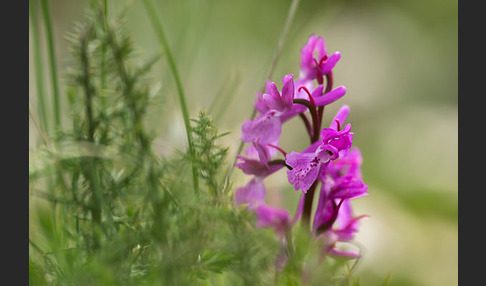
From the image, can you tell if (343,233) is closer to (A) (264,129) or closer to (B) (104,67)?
(A) (264,129)

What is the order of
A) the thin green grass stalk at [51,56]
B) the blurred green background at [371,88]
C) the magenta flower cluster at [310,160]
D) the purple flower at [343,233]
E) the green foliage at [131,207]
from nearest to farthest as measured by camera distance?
1. the green foliage at [131,207]
2. the magenta flower cluster at [310,160]
3. the purple flower at [343,233]
4. the thin green grass stalk at [51,56]
5. the blurred green background at [371,88]

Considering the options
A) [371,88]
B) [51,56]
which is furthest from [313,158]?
[371,88]

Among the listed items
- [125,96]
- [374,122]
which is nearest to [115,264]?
[125,96]

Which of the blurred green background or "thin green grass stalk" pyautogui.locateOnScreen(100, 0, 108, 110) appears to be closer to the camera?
"thin green grass stalk" pyautogui.locateOnScreen(100, 0, 108, 110)

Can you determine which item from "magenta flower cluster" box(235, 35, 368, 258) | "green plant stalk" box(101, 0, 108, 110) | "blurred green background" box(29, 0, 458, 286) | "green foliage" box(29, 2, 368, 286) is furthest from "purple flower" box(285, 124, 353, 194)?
"green plant stalk" box(101, 0, 108, 110)

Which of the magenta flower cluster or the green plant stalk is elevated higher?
the green plant stalk

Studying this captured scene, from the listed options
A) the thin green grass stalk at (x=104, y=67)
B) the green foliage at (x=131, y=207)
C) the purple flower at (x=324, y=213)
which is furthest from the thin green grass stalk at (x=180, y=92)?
the purple flower at (x=324, y=213)

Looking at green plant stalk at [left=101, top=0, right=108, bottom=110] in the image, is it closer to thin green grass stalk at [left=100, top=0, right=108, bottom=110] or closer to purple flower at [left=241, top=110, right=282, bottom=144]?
thin green grass stalk at [left=100, top=0, right=108, bottom=110]

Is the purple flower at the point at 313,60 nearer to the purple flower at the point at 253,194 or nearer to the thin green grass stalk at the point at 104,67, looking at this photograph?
the purple flower at the point at 253,194
